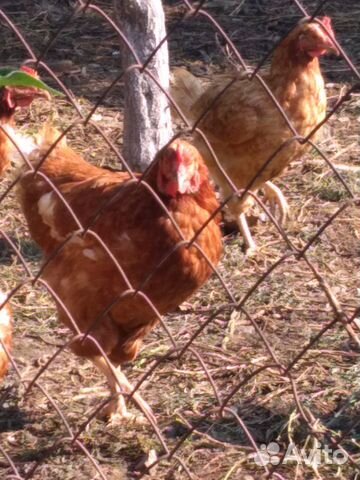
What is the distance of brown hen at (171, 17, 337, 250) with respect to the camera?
4891 mm

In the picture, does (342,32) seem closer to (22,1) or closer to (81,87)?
(81,87)

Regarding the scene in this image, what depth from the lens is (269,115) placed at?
4.93 meters

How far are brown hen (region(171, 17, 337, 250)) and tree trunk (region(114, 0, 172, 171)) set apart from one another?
362 mm

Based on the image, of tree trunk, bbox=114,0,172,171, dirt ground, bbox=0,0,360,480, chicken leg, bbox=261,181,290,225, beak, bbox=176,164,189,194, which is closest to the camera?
beak, bbox=176,164,189,194

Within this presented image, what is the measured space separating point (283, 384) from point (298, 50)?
6.08ft

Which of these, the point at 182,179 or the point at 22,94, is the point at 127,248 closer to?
the point at 182,179

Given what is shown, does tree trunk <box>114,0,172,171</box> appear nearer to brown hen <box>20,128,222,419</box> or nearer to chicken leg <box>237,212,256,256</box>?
chicken leg <box>237,212,256,256</box>

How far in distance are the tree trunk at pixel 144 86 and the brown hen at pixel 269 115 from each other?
362 millimetres

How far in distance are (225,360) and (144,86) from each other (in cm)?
190

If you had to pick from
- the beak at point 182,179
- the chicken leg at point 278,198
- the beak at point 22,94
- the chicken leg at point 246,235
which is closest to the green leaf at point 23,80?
the beak at point 182,179

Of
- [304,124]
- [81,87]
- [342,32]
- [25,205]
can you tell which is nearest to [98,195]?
[25,205]

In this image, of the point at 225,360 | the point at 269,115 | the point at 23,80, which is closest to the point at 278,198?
the point at 269,115

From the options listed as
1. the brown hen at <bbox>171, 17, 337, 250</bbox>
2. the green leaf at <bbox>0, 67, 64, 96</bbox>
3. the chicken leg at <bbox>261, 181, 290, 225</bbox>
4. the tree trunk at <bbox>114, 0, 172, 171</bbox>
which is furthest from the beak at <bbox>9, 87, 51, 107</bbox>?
the green leaf at <bbox>0, 67, 64, 96</bbox>

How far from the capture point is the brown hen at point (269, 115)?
489 cm
